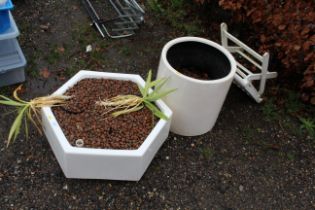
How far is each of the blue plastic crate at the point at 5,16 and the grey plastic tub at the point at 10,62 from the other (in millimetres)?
191

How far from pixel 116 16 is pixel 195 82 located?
1.57m

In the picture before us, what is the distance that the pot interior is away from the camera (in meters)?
2.53

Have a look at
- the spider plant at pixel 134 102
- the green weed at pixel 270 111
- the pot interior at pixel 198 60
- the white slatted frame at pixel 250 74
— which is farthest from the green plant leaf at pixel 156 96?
→ the green weed at pixel 270 111

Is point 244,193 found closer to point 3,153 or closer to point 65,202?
point 65,202

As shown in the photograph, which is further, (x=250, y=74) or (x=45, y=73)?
(x=45, y=73)

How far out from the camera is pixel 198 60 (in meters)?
2.65

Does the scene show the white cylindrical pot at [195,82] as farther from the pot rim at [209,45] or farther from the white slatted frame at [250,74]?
the white slatted frame at [250,74]

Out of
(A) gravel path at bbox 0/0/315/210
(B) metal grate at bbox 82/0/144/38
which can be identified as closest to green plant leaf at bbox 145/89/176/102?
(A) gravel path at bbox 0/0/315/210

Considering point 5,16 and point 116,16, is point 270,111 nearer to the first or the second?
point 116,16

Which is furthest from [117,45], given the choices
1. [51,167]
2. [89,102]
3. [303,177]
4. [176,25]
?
[303,177]

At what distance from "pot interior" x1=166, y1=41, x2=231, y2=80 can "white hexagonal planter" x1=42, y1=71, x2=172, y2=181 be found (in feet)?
1.32

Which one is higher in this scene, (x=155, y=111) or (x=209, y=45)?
(x=209, y=45)

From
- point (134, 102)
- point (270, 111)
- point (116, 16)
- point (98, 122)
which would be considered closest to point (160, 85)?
point (134, 102)

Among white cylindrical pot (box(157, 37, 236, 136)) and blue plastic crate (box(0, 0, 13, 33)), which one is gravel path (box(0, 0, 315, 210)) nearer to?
white cylindrical pot (box(157, 37, 236, 136))
